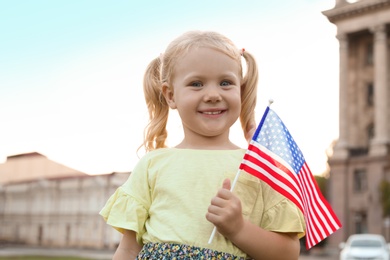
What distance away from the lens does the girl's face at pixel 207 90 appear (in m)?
3.06

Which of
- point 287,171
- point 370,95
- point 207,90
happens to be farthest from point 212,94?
point 370,95

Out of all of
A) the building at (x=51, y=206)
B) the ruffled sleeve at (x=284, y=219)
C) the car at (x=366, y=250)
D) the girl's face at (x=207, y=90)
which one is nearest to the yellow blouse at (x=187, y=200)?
the ruffled sleeve at (x=284, y=219)

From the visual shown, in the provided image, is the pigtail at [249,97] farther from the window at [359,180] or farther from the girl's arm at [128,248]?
the window at [359,180]

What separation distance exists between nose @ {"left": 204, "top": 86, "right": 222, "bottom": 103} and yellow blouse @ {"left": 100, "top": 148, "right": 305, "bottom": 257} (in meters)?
0.22

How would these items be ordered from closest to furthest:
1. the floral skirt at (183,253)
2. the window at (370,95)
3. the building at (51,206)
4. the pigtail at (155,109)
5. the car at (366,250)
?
the floral skirt at (183,253), the pigtail at (155,109), the car at (366,250), the building at (51,206), the window at (370,95)

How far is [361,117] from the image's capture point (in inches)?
2184

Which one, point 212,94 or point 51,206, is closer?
point 212,94

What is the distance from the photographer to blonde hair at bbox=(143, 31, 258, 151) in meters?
3.12

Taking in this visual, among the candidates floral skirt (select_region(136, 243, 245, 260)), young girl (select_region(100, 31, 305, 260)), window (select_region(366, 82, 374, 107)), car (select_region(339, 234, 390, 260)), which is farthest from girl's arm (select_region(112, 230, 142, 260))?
window (select_region(366, 82, 374, 107))

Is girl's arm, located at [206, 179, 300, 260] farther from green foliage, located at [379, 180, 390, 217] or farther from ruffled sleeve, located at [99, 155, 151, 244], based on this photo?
green foliage, located at [379, 180, 390, 217]

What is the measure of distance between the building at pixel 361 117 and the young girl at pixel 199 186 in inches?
1897

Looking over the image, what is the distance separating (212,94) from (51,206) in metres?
48.3

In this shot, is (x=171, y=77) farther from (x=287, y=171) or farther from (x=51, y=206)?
(x=51, y=206)

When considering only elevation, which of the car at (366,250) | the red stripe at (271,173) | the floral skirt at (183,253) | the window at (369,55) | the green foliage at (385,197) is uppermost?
the window at (369,55)
